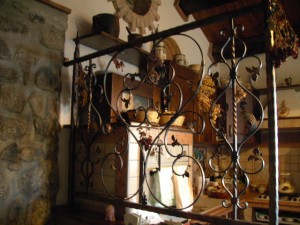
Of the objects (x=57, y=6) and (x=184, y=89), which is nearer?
(x=57, y=6)

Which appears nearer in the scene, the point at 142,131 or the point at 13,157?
the point at 13,157

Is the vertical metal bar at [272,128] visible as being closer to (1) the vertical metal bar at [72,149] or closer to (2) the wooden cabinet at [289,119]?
(1) the vertical metal bar at [72,149]

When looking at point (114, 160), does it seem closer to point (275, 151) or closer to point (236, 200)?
point (236, 200)

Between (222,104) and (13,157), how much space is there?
241cm

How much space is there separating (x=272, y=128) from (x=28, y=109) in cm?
128

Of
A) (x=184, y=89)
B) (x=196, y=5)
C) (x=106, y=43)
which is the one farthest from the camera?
(x=196, y=5)

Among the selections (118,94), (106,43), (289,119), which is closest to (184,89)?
(106,43)

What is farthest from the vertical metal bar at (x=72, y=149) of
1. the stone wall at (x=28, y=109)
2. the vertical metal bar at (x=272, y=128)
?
the vertical metal bar at (x=272, y=128)

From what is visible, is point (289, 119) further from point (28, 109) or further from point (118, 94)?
point (28, 109)

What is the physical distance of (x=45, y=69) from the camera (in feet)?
5.55

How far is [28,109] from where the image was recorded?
1.58m

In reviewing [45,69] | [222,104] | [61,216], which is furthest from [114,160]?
[222,104]

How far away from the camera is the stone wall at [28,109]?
4.83ft

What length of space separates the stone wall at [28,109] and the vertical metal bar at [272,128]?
1.26 meters
